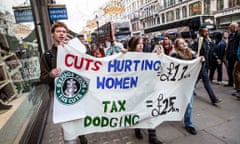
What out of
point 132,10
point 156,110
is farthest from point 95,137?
point 132,10

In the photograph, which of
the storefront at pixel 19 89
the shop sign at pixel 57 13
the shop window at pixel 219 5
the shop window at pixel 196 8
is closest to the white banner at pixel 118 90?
the storefront at pixel 19 89

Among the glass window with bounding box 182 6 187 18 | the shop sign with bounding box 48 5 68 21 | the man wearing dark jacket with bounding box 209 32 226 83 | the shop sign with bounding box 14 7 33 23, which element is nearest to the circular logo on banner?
the shop sign with bounding box 14 7 33 23

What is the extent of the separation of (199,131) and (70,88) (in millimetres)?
2400

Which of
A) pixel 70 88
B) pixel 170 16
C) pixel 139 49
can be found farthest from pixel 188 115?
pixel 170 16

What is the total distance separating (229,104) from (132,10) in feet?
203

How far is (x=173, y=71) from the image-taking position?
2926 mm

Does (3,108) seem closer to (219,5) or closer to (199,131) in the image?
(199,131)

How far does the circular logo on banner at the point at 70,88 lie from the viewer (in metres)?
2.17

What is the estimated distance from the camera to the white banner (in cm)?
225

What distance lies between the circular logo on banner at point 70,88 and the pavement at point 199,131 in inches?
52.5

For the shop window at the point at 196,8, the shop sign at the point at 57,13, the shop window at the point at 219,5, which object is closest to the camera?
the shop sign at the point at 57,13

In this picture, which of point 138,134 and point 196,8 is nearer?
point 138,134

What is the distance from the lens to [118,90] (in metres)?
2.57

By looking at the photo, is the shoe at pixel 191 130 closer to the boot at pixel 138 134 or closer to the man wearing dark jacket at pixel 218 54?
the boot at pixel 138 134
